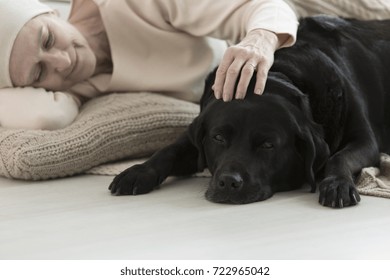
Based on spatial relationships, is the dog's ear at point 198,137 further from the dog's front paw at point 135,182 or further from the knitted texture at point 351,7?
the knitted texture at point 351,7

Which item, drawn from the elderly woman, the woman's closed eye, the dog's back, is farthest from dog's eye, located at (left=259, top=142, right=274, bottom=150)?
the woman's closed eye

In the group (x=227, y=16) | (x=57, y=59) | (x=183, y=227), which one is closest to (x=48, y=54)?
(x=57, y=59)

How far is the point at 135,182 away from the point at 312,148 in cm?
46

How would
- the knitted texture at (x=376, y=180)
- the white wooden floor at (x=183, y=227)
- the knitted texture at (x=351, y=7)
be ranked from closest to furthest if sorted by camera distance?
the white wooden floor at (x=183, y=227) → the knitted texture at (x=376, y=180) → the knitted texture at (x=351, y=7)

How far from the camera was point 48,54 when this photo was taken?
224cm

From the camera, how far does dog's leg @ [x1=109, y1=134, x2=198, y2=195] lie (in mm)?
1809

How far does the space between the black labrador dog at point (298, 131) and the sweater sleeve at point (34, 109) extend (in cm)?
48

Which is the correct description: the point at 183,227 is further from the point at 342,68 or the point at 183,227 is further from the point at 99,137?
the point at 342,68

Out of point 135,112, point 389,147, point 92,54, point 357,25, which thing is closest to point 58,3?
point 92,54

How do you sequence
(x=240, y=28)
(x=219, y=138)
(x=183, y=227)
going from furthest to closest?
1. (x=240, y=28)
2. (x=219, y=138)
3. (x=183, y=227)

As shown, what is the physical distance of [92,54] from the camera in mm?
2396

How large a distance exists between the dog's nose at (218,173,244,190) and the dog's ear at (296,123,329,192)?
8.1 inches

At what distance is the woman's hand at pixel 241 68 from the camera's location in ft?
5.65


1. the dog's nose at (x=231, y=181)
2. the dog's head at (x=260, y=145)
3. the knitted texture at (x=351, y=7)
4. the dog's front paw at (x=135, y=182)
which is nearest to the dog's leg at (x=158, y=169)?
the dog's front paw at (x=135, y=182)
